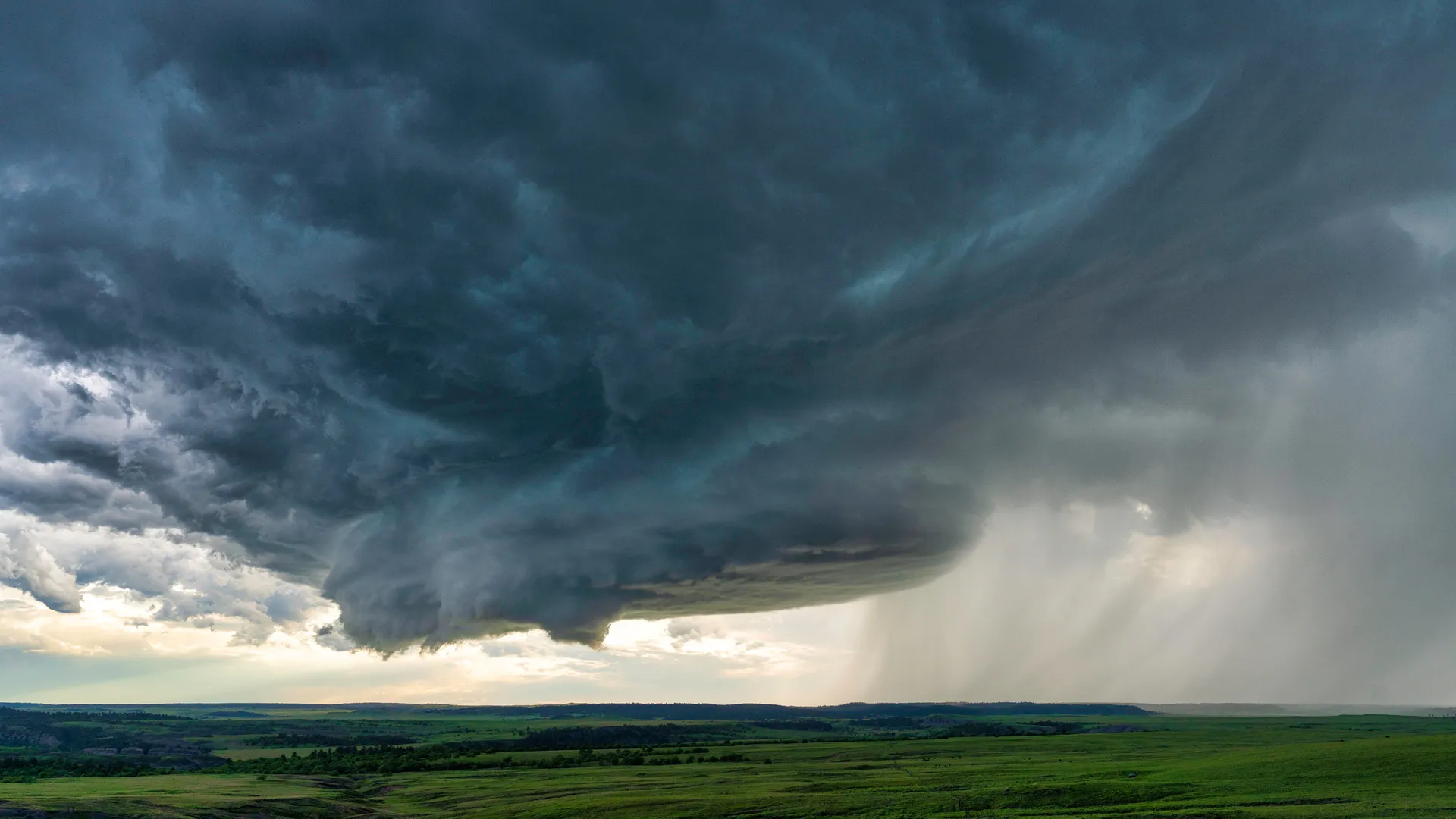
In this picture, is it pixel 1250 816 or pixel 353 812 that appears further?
pixel 353 812

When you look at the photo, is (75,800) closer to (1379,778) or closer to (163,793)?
(163,793)

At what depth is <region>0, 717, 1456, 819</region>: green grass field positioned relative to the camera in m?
92.7

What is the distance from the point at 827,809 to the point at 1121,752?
117 metres

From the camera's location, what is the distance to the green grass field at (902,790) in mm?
92688

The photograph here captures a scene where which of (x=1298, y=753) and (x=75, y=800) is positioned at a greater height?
(x=1298, y=753)

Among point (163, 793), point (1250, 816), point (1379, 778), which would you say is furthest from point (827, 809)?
point (163, 793)

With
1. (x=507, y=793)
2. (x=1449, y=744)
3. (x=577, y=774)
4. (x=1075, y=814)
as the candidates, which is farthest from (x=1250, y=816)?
(x=577, y=774)

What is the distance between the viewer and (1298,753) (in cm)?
12400

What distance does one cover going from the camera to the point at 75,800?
130625 millimetres

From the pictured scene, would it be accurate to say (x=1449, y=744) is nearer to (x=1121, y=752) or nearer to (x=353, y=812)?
(x=1121, y=752)

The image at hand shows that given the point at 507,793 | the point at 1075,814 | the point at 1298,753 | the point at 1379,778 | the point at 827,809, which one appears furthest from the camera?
the point at 507,793

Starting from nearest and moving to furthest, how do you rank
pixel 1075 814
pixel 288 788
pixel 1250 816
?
pixel 1250 816, pixel 1075 814, pixel 288 788

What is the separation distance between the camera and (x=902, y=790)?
5012 inches

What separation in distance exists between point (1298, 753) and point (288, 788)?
564 feet
